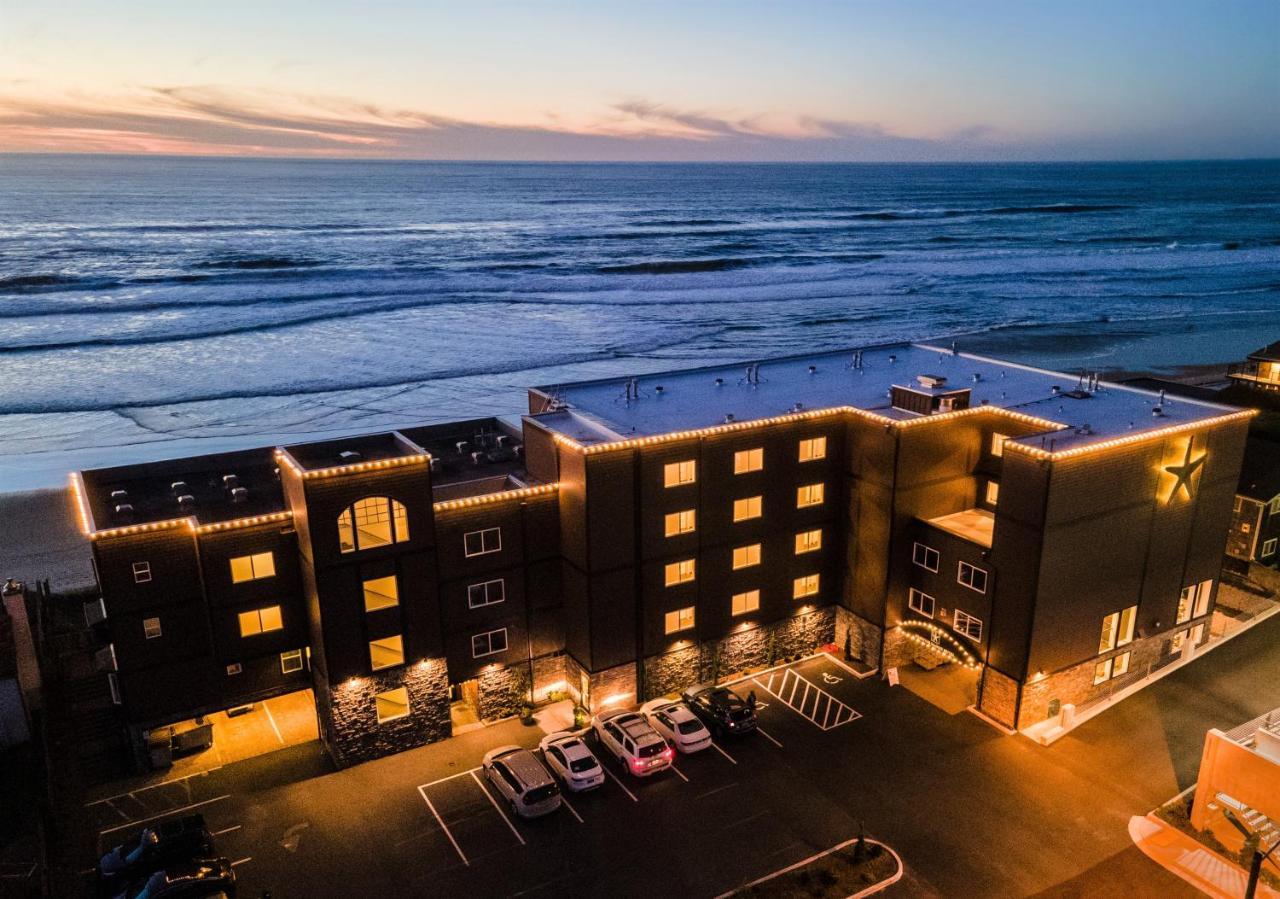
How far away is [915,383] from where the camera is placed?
3884 cm

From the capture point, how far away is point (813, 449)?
35719 mm

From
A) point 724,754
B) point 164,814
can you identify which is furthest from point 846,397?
point 164,814

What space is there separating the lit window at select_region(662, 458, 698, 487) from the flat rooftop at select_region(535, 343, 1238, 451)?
56.5 inches

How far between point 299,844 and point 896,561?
978 inches

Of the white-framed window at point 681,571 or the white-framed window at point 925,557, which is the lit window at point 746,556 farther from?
the white-framed window at point 925,557

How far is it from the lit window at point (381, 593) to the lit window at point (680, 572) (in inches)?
417

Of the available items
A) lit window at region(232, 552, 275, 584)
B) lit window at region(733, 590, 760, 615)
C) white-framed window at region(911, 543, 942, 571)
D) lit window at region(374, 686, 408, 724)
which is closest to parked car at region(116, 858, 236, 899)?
lit window at region(374, 686, 408, 724)

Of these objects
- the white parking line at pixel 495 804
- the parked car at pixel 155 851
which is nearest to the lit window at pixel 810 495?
the white parking line at pixel 495 804

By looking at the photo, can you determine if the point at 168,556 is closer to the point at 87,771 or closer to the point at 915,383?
the point at 87,771

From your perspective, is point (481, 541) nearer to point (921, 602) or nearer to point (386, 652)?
point (386, 652)

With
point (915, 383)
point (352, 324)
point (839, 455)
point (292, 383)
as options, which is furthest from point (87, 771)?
point (352, 324)

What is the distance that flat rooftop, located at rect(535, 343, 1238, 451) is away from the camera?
109 ft

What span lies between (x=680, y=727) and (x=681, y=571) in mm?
6073

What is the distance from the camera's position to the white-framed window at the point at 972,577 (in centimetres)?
3309
